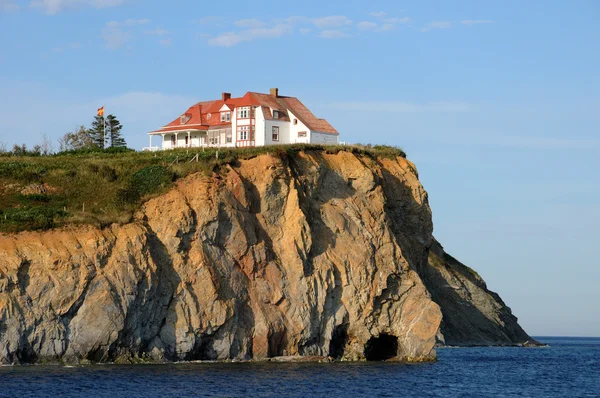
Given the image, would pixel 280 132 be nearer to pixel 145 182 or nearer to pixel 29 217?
pixel 145 182

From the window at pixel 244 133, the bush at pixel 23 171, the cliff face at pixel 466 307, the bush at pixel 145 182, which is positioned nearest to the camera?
the bush at pixel 145 182

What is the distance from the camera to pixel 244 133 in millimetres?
75000

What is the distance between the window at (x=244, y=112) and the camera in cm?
7481

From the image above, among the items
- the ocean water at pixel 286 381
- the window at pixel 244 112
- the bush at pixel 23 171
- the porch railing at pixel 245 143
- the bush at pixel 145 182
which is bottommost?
the ocean water at pixel 286 381

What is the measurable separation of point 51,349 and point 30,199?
1220 centimetres

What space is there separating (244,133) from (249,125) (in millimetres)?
862

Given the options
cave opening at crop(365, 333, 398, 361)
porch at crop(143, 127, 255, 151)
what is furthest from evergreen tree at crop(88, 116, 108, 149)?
cave opening at crop(365, 333, 398, 361)

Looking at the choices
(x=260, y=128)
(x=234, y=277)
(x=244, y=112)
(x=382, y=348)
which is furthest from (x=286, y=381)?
(x=244, y=112)

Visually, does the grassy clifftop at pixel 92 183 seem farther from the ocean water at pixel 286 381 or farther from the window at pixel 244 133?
the ocean water at pixel 286 381

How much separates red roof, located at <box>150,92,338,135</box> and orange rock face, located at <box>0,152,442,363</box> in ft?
30.2

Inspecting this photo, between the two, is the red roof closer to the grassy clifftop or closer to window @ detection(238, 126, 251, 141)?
window @ detection(238, 126, 251, 141)

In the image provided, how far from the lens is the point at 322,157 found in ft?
222

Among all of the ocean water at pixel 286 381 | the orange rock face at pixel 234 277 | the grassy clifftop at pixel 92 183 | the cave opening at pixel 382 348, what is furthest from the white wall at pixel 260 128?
the ocean water at pixel 286 381

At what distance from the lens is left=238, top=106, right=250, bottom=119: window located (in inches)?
2945
